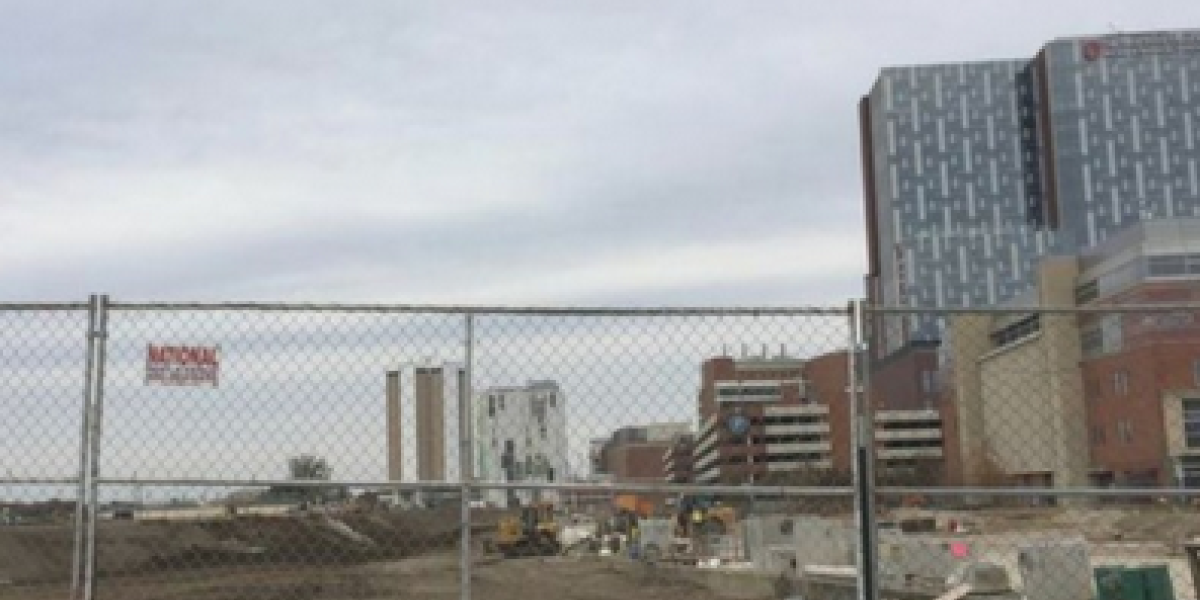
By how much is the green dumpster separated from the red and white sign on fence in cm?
975

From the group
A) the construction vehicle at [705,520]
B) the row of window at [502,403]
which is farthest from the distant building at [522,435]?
the construction vehicle at [705,520]

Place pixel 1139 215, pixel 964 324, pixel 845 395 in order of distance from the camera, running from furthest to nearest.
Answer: pixel 1139 215
pixel 964 324
pixel 845 395

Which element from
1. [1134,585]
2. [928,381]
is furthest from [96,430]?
[928,381]

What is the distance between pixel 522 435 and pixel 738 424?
248cm

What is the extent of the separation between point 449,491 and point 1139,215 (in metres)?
183

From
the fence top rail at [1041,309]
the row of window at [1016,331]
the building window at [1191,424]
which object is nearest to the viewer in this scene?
the fence top rail at [1041,309]

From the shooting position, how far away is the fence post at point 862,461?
7223mm

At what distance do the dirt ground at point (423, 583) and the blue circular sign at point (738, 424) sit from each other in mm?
12808

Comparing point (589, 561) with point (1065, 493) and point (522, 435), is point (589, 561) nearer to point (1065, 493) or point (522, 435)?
point (522, 435)

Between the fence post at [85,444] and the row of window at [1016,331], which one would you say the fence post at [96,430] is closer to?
the fence post at [85,444]

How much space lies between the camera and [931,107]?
7736 inches

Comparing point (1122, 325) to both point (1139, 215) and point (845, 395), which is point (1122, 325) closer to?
point (1139, 215)

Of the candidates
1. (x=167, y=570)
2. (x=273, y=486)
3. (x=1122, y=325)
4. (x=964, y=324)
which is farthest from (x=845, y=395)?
(x=964, y=324)

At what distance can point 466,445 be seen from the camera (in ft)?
24.6
